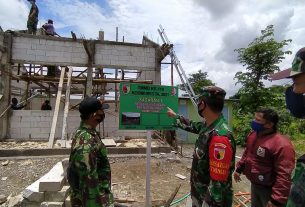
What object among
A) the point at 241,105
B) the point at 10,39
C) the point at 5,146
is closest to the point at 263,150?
the point at 5,146

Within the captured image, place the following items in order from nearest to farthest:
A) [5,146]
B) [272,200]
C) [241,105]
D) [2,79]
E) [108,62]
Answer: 1. [272,200]
2. [5,146]
3. [2,79]
4. [108,62]
5. [241,105]

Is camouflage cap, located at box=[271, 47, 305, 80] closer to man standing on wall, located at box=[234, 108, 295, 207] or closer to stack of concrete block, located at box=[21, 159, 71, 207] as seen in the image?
man standing on wall, located at box=[234, 108, 295, 207]

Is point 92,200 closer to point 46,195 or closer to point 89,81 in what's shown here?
point 46,195

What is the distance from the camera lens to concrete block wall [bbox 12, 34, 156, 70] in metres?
12.4

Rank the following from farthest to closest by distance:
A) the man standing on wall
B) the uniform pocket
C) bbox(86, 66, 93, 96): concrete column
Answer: bbox(86, 66, 93, 96): concrete column < the uniform pocket < the man standing on wall

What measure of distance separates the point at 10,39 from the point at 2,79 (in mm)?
1628

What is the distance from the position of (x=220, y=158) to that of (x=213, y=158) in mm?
63

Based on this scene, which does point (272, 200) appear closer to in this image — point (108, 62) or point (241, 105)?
point (108, 62)

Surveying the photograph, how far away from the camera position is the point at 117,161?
31.4 feet

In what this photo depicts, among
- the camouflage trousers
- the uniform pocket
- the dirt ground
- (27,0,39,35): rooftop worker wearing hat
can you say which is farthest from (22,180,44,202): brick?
(27,0,39,35): rooftop worker wearing hat

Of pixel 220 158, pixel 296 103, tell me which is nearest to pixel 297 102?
pixel 296 103

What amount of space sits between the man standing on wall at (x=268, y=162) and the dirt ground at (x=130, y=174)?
2.52 m

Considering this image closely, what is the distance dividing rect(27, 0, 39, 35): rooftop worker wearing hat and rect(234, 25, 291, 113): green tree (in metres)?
10.7

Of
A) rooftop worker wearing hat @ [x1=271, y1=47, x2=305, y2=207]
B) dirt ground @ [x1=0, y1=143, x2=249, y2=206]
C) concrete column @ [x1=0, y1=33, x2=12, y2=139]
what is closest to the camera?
rooftop worker wearing hat @ [x1=271, y1=47, x2=305, y2=207]
